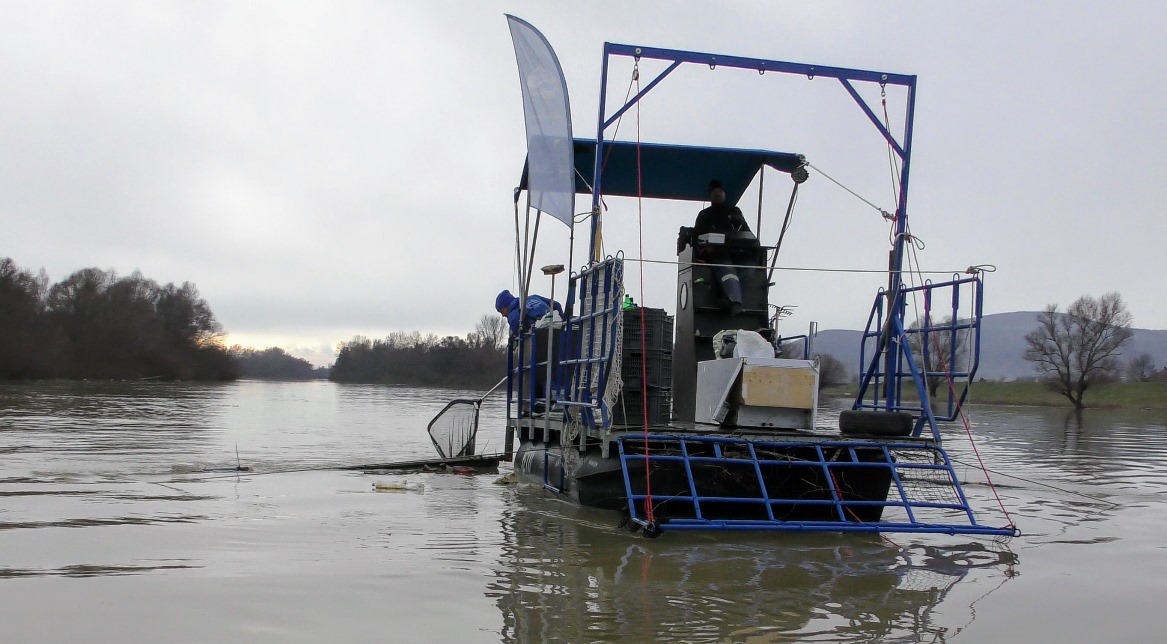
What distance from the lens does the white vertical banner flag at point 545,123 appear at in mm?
8883

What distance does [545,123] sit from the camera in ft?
30.2

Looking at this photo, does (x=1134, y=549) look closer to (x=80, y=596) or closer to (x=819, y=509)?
(x=819, y=509)

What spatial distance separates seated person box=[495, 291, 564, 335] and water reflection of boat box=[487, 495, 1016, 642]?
3.77 m

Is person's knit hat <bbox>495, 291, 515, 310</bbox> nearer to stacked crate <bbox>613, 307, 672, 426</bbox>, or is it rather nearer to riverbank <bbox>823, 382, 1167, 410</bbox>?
stacked crate <bbox>613, 307, 672, 426</bbox>

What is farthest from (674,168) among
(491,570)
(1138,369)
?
(1138,369)

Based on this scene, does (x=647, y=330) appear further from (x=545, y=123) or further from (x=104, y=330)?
(x=104, y=330)

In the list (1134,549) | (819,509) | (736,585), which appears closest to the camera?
(736,585)

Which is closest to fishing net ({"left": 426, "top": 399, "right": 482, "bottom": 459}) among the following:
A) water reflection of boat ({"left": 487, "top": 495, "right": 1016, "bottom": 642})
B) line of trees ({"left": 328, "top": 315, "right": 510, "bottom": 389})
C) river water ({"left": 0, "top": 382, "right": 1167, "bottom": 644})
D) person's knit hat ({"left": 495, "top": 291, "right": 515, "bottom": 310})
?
person's knit hat ({"left": 495, "top": 291, "right": 515, "bottom": 310})

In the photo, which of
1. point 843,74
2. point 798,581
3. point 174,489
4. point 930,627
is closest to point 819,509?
point 798,581

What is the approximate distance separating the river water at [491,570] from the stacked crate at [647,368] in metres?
1.07

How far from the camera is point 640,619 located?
465 centimetres

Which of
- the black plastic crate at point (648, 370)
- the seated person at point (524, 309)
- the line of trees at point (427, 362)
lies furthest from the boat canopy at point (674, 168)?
the line of trees at point (427, 362)

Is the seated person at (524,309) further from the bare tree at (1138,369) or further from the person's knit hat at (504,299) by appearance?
the bare tree at (1138,369)

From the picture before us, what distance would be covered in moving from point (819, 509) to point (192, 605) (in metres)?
5.30
